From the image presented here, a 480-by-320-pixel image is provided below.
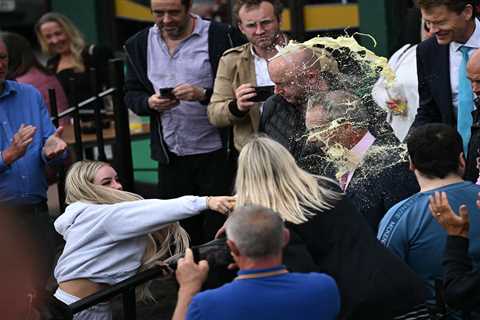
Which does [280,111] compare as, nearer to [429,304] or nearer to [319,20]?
[429,304]

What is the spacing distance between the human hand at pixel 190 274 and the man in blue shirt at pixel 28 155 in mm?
1858

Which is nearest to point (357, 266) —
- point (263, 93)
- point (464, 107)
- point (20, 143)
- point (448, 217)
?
point (448, 217)

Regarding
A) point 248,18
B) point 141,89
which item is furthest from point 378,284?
point 141,89

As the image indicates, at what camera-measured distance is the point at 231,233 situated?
3.61 meters

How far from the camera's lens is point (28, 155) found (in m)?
5.86

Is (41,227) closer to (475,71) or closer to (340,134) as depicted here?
(340,134)

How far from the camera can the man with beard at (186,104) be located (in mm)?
6555

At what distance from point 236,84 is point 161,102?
483 mm

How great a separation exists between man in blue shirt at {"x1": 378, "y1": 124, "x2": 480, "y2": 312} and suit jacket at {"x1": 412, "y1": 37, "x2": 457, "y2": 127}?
1.23m

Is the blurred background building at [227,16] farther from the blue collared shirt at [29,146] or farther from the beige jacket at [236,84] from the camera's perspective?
the blue collared shirt at [29,146]

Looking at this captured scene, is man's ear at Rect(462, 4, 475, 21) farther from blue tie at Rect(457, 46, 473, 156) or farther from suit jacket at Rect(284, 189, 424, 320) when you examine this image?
suit jacket at Rect(284, 189, 424, 320)

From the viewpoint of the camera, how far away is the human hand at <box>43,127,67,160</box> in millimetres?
5801

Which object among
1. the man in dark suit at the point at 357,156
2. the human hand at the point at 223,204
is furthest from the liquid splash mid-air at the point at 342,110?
the human hand at the point at 223,204

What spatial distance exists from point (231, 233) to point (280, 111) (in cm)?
192
